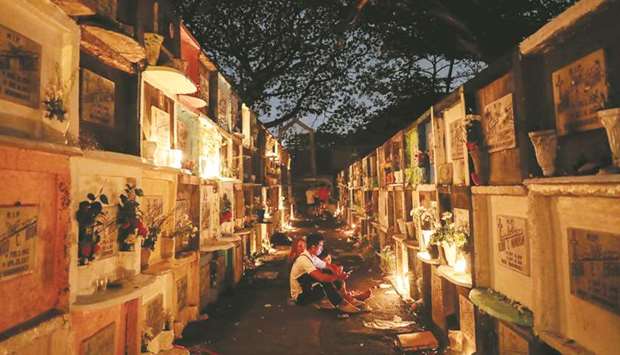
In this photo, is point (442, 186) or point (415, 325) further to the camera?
point (415, 325)

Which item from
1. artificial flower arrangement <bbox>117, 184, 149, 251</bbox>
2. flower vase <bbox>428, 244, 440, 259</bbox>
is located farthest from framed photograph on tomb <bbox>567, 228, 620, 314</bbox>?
artificial flower arrangement <bbox>117, 184, 149, 251</bbox>

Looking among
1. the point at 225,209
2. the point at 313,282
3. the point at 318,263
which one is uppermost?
the point at 225,209

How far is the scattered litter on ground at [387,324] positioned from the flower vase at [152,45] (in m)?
7.93

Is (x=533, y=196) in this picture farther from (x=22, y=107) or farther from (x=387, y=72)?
(x=387, y=72)

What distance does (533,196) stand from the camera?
15.8 ft

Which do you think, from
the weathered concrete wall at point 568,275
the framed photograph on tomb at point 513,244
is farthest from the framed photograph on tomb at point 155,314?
the weathered concrete wall at point 568,275

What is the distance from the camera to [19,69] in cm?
408

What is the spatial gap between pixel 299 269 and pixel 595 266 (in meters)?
8.35

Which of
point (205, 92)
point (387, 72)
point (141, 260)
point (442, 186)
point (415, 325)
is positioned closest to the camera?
point (141, 260)

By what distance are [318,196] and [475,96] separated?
3541 cm

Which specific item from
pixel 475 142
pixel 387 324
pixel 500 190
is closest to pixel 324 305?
pixel 387 324

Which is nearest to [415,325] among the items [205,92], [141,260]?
[141,260]

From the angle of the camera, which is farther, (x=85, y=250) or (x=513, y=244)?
(x=513, y=244)

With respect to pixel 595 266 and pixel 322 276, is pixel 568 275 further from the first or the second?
pixel 322 276
